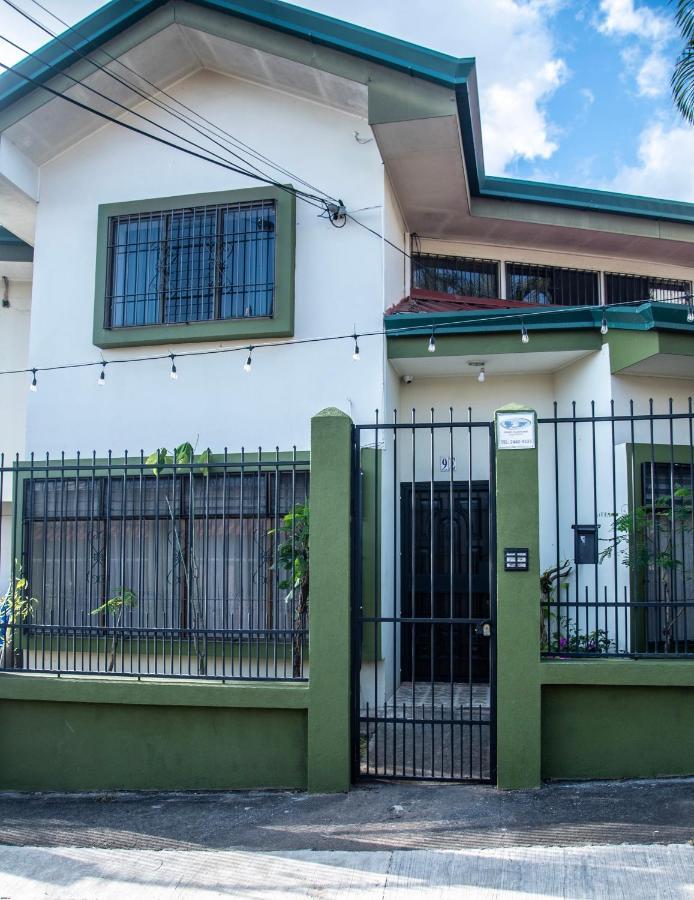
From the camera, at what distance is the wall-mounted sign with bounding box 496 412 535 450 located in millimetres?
5551

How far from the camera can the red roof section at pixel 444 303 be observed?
30.1 ft

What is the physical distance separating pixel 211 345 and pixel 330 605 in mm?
4039

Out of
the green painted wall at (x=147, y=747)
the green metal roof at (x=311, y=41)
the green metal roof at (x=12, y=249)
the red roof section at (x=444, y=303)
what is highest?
the green metal roof at (x=311, y=41)

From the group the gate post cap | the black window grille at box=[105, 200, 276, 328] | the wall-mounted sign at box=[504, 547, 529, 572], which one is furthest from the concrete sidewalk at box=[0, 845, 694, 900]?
the black window grille at box=[105, 200, 276, 328]

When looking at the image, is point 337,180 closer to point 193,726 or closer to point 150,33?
point 150,33

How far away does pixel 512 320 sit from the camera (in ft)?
26.9

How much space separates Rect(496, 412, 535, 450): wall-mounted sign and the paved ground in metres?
2.27

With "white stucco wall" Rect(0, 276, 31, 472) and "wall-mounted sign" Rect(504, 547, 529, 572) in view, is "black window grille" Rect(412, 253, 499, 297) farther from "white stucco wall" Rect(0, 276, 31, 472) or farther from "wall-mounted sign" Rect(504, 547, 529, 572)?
"wall-mounted sign" Rect(504, 547, 529, 572)

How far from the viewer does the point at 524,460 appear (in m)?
5.55

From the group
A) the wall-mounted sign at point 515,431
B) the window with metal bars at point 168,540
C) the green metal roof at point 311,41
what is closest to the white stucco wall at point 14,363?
the window with metal bars at point 168,540

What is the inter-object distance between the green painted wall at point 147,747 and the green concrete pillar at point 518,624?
4.57 ft

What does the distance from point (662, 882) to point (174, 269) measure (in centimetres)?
726

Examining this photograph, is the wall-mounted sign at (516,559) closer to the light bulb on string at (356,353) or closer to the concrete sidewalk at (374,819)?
the concrete sidewalk at (374,819)

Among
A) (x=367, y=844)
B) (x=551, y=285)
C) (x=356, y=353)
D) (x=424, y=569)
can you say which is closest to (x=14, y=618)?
(x=367, y=844)
